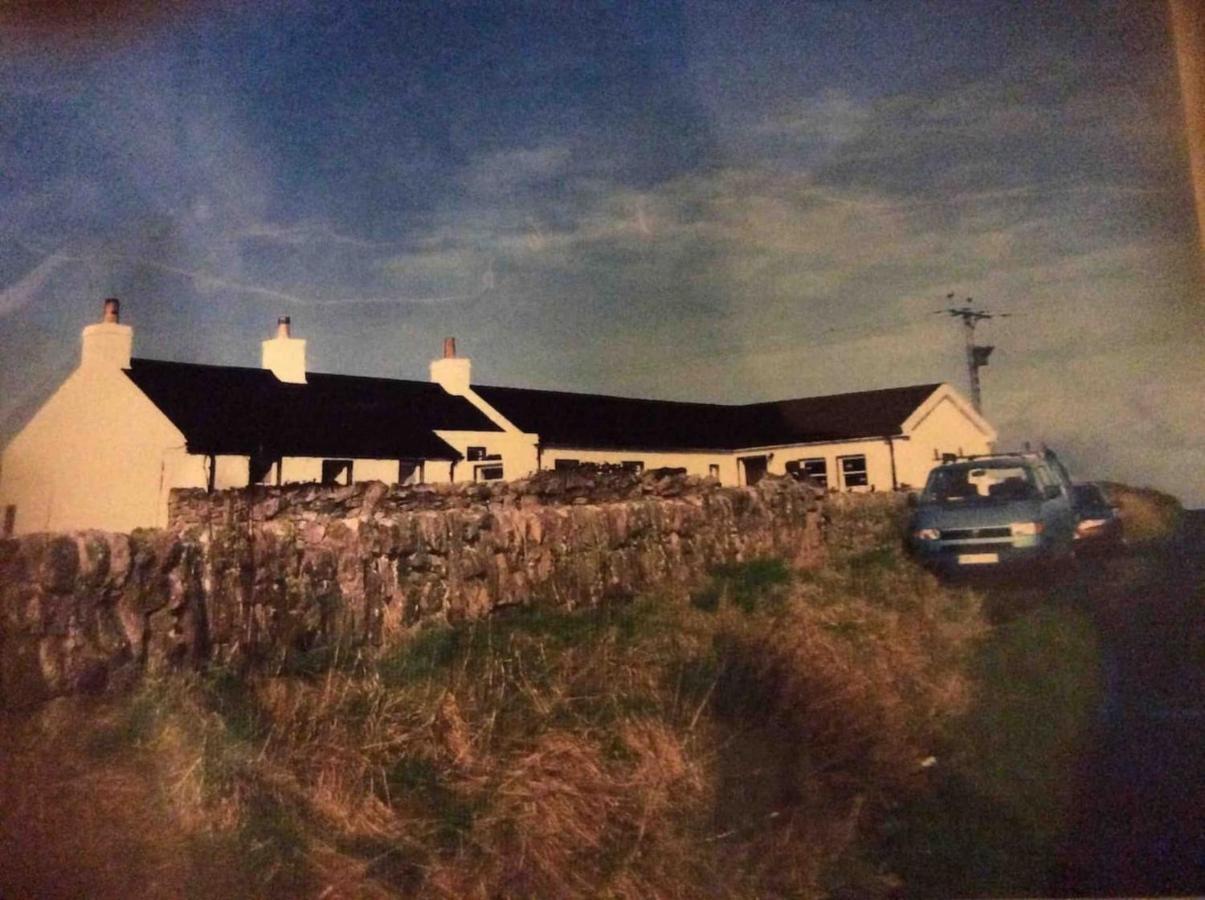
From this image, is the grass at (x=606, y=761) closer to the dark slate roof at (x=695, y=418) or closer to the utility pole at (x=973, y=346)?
the dark slate roof at (x=695, y=418)

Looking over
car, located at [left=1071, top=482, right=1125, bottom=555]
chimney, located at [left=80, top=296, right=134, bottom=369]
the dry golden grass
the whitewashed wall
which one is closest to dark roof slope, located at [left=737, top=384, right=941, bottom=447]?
the dry golden grass

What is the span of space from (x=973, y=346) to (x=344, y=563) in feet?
A: 6.61

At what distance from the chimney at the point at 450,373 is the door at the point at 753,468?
0.93 metres

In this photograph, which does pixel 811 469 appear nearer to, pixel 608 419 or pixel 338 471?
pixel 608 419

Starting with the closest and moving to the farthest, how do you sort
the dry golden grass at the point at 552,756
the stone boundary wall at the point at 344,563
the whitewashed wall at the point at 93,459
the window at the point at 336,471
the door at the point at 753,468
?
the dry golden grass at the point at 552,756, the stone boundary wall at the point at 344,563, the whitewashed wall at the point at 93,459, the window at the point at 336,471, the door at the point at 753,468

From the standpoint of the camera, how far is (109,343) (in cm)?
259

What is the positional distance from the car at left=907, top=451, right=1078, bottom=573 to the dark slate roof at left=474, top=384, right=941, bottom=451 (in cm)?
25

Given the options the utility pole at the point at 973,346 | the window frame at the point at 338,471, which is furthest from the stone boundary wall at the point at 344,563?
the utility pole at the point at 973,346

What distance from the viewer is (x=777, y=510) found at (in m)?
2.86

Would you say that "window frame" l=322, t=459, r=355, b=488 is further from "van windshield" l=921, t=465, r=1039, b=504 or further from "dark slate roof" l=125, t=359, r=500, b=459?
→ "van windshield" l=921, t=465, r=1039, b=504

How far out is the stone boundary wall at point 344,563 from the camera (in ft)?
7.40

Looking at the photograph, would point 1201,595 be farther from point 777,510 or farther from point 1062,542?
point 777,510

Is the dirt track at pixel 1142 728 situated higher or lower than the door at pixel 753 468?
lower

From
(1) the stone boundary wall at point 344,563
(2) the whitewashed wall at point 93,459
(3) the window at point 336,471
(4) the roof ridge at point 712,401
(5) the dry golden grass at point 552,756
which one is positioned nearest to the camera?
(5) the dry golden grass at point 552,756
